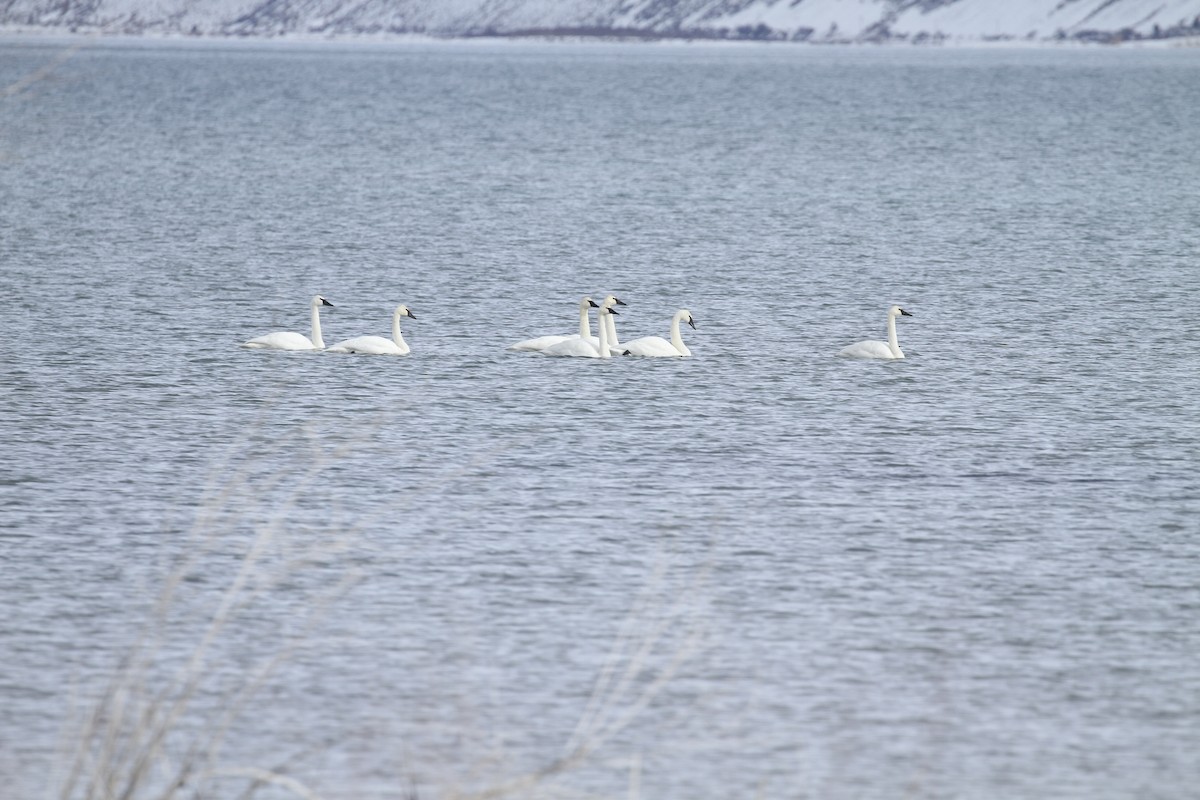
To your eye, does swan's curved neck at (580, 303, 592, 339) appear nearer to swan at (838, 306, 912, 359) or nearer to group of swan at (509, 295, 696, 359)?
group of swan at (509, 295, 696, 359)

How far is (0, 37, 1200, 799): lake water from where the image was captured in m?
12.8

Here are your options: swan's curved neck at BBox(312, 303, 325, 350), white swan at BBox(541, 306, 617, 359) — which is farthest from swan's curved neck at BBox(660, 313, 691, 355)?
swan's curved neck at BBox(312, 303, 325, 350)

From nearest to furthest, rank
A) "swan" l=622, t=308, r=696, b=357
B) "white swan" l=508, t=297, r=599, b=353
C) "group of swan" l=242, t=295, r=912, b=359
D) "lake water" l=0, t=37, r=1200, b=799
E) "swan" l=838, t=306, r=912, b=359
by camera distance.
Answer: "lake water" l=0, t=37, r=1200, b=799, "swan" l=838, t=306, r=912, b=359, "group of swan" l=242, t=295, r=912, b=359, "swan" l=622, t=308, r=696, b=357, "white swan" l=508, t=297, r=599, b=353

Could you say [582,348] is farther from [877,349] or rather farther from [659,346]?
[877,349]

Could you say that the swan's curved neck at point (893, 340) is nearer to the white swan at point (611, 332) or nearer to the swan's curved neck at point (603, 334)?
the white swan at point (611, 332)

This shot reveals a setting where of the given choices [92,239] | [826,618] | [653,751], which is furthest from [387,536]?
[92,239]

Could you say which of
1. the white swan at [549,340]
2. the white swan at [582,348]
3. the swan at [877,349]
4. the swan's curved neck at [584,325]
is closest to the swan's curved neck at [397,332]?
the white swan at [549,340]

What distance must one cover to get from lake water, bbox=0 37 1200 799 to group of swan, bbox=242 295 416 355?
0.66 ft

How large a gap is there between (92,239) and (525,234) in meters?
9.98

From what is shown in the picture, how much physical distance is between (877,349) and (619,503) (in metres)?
9.42

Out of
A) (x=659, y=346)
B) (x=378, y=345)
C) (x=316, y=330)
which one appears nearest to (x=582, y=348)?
(x=659, y=346)

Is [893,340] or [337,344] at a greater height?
[337,344]

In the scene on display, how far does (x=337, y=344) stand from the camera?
2852 centimetres

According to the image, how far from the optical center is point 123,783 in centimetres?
1153
